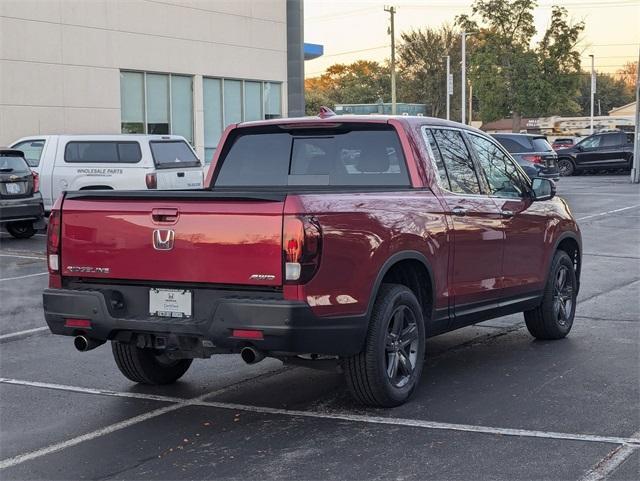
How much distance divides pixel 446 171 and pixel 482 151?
34.0 inches

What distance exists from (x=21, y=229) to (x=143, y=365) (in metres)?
12.6

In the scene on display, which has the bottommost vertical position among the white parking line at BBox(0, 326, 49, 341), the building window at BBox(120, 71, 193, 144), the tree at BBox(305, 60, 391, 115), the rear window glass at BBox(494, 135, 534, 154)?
the white parking line at BBox(0, 326, 49, 341)

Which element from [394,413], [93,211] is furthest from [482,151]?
[93,211]

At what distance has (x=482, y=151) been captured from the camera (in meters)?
8.37

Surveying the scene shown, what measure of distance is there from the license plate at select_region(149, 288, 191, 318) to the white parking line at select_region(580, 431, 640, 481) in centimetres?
253

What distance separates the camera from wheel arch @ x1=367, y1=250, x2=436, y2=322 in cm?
659

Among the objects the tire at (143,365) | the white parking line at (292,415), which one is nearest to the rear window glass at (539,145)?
the tire at (143,365)

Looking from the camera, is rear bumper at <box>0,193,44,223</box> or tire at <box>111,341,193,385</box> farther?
rear bumper at <box>0,193,44,223</box>

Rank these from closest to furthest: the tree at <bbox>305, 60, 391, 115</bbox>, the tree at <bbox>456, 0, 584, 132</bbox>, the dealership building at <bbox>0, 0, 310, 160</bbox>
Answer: the dealership building at <bbox>0, 0, 310, 160</bbox>, the tree at <bbox>456, 0, 584, 132</bbox>, the tree at <bbox>305, 60, 391, 115</bbox>

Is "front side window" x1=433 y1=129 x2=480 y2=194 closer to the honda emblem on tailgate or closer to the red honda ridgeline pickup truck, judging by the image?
the red honda ridgeline pickup truck

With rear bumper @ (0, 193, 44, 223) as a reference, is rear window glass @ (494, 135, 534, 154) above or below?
above

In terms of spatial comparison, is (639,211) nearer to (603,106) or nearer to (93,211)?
(93,211)

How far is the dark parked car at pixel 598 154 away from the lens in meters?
43.8

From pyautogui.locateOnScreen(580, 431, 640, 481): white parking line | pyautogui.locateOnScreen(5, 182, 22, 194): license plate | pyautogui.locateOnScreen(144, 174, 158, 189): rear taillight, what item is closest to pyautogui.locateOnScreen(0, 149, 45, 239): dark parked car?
pyautogui.locateOnScreen(5, 182, 22, 194): license plate
